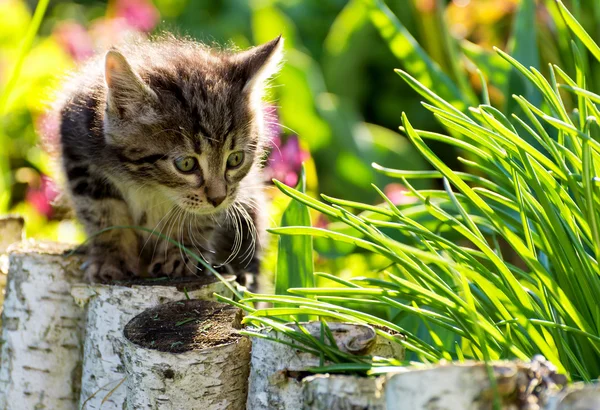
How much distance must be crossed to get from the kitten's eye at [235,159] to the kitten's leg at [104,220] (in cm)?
27

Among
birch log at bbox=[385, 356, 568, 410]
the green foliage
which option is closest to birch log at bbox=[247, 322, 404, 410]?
the green foliage

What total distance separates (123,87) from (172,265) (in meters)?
0.39

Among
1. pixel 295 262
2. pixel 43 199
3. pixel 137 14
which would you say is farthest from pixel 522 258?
pixel 137 14

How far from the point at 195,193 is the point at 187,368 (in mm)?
543

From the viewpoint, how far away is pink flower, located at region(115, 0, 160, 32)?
350 cm

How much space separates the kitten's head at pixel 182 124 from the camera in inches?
60.7

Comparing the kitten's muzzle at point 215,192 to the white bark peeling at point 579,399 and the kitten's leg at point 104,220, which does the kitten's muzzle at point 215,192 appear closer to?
the kitten's leg at point 104,220

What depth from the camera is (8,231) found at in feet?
6.43

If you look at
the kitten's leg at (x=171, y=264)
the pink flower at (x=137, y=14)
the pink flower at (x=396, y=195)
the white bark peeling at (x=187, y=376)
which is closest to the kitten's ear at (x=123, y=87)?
the kitten's leg at (x=171, y=264)

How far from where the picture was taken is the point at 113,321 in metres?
1.36

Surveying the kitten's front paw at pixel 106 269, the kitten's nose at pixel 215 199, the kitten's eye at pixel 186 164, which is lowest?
the kitten's front paw at pixel 106 269

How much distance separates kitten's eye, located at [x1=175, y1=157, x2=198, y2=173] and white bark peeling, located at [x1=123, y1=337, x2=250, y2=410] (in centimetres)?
52

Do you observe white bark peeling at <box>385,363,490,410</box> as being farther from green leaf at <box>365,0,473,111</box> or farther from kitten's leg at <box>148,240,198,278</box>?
green leaf at <box>365,0,473,111</box>

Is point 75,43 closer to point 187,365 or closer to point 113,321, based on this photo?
point 113,321
